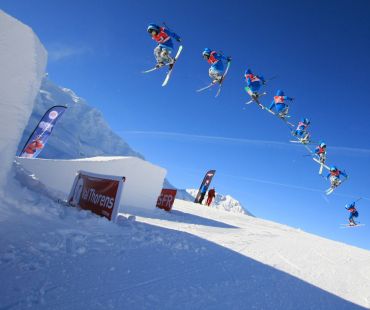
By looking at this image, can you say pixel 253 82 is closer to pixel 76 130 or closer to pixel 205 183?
pixel 205 183

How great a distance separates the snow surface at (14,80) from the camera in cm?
512

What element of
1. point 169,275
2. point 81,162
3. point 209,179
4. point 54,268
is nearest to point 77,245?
point 54,268

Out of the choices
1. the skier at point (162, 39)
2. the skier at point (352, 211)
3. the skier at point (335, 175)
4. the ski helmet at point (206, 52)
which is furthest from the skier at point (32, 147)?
the skier at point (352, 211)

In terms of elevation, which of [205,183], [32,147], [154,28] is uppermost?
[154,28]

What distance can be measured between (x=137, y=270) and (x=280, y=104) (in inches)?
442

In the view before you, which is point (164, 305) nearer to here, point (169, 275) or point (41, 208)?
point (169, 275)

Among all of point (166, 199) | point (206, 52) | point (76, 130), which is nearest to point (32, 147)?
point (166, 199)

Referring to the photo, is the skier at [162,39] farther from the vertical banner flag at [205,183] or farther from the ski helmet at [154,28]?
the vertical banner flag at [205,183]

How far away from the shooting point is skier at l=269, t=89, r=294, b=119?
13836mm

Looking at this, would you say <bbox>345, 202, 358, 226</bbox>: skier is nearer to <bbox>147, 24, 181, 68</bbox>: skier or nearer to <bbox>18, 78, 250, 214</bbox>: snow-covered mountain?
<bbox>147, 24, 181, 68</bbox>: skier

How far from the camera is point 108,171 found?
13.0 meters

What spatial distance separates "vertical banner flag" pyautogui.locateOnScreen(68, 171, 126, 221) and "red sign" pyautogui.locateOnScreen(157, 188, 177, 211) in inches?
241

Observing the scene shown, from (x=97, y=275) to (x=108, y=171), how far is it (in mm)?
9486

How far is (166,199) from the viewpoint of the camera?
48.1 feet
